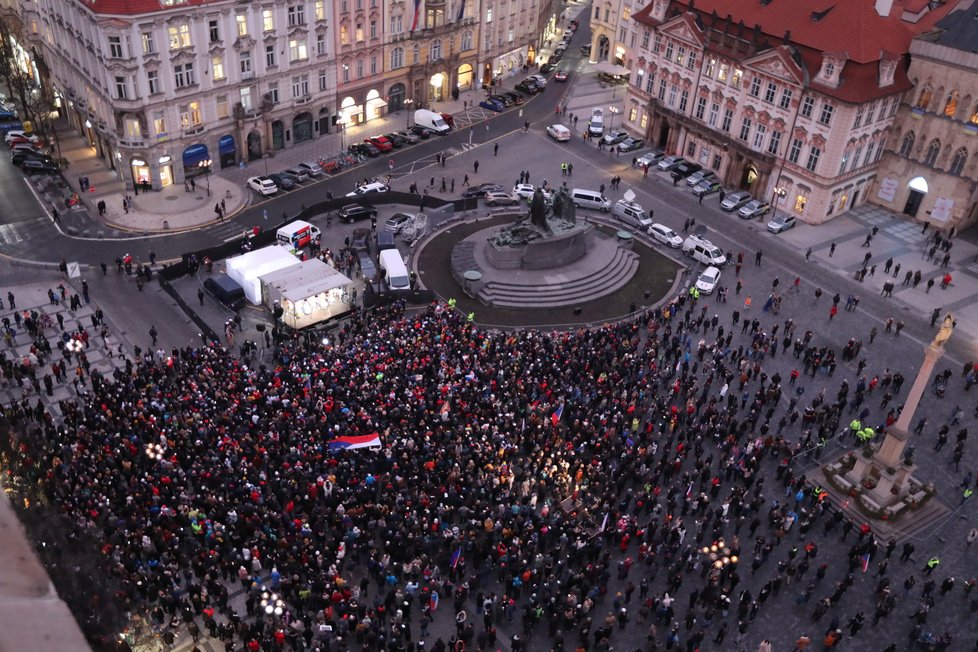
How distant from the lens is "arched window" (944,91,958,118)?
7562 centimetres

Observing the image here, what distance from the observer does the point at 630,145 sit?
93.8 metres

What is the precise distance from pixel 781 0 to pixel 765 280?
28.3m

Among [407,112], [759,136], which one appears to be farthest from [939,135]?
[407,112]

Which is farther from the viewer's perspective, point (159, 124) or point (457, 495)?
point (159, 124)

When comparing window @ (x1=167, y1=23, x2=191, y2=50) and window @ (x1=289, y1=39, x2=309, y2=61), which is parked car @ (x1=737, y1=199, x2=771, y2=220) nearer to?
window @ (x1=289, y1=39, x2=309, y2=61)

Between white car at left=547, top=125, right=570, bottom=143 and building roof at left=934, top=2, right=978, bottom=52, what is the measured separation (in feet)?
120

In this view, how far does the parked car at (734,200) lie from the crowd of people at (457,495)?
2766 cm

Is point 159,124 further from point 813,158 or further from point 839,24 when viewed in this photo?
point 839,24

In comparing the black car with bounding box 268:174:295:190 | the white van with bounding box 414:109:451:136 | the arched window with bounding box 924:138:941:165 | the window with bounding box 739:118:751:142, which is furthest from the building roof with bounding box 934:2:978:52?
the black car with bounding box 268:174:295:190

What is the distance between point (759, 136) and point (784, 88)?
18.1ft

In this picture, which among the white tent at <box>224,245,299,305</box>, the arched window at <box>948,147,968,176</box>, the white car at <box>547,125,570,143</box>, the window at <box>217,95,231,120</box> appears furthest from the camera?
the white car at <box>547,125,570,143</box>

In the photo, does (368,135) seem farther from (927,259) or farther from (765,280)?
(927,259)

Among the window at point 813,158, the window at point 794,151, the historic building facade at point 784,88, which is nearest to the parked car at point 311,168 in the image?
the historic building facade at point 784,88

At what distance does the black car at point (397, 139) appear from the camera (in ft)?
302
